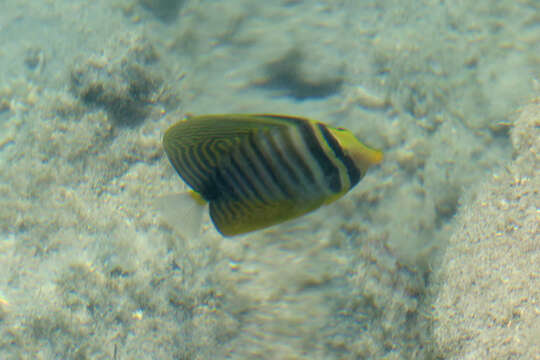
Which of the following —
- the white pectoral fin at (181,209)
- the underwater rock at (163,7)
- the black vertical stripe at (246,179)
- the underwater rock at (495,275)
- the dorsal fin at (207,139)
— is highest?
the dorsal fin at (207,139)

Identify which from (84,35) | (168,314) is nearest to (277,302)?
(168,314)

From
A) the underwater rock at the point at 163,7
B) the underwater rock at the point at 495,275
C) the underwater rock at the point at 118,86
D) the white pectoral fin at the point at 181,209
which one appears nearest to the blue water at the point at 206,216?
the underwater rock at the point at 118,86

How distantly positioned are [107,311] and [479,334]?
225cm

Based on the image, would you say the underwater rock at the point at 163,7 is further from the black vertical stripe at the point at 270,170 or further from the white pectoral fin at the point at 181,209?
the black vertical stripe at the point at 270,170

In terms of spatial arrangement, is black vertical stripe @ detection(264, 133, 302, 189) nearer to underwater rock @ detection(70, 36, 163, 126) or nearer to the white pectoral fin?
the white pectoral fin

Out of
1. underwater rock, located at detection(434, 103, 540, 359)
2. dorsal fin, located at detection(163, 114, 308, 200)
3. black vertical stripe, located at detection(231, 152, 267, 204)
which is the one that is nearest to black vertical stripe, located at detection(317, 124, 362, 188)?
dorsal fin, located at detection(163, 114, 308, 200)

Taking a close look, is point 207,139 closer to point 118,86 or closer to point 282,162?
point 282,162

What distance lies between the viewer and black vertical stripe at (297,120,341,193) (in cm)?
145

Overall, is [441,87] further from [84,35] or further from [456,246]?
[84,35]

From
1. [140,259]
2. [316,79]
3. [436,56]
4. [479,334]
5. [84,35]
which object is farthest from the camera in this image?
[84,35]

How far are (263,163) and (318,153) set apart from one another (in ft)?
0.72

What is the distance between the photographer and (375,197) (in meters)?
2.80

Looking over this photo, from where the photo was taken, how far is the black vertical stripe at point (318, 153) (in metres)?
1.45

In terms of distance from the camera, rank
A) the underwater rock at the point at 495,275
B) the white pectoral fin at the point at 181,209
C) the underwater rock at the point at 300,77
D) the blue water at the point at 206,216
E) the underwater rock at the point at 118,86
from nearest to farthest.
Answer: the white pectoral fin at the point at 181,209
the underwater rock at the point at 495,275
the blue water at the point at 206,216
the underwater rock at the point at 118,86
the underwater rock at the point at 300,77
